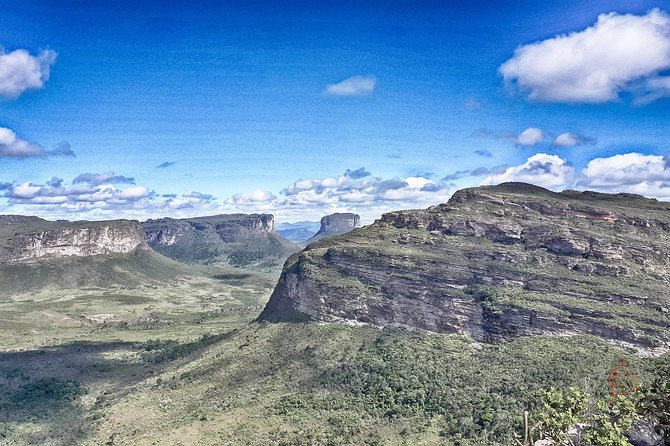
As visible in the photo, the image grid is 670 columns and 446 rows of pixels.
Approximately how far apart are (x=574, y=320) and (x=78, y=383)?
111729 millimetres

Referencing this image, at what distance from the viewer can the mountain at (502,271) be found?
9238 centimetres

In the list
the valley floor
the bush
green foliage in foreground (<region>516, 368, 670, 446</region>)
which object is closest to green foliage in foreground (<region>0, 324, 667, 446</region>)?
the valley floor

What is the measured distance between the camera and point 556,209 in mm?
117188

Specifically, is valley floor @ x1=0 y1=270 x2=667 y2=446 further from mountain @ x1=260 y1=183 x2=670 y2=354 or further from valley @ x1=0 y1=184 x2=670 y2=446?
mountain @ x1=260 y1=183 x2=670 y2=354

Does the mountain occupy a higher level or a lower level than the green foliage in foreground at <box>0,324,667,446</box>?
higher

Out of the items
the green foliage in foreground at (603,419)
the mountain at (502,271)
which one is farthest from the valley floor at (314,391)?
the green foliage in foreground at (603,419)

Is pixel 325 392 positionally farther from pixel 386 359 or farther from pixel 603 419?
pixel 603 419

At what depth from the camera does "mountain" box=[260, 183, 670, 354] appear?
92375mm

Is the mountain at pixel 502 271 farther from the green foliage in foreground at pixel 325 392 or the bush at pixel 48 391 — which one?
the bush at pixel 48 391

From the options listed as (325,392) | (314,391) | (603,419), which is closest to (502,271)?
(325,392)

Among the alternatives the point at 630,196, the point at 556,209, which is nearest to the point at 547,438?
the point at 556,209

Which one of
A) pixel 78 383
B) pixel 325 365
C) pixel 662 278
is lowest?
pixel 78 383

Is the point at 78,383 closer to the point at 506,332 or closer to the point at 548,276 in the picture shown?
the point at 506,332

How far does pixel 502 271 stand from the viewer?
346 feet
